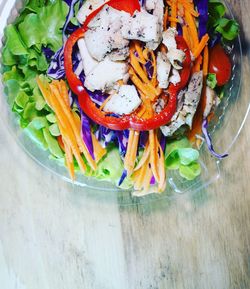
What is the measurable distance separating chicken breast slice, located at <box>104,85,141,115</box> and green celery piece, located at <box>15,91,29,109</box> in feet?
0.81

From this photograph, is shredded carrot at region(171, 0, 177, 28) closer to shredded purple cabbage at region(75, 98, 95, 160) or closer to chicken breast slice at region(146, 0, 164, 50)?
chicken breast slice at region(146, 0, 164, 50)

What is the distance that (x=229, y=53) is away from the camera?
5.61ft

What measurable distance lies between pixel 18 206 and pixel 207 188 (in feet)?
1.86

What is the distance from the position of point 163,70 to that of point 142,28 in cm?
12

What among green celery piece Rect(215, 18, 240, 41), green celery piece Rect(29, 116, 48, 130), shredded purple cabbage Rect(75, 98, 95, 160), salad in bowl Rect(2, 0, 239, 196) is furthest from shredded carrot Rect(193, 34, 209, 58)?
green celery piece Rect(29, 116, 48, 130)

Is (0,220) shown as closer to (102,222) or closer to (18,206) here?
(18,206)

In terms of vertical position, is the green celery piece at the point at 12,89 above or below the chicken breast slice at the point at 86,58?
below

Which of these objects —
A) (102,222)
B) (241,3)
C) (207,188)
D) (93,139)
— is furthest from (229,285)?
(241,3)

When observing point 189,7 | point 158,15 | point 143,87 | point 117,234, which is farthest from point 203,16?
point 117,234

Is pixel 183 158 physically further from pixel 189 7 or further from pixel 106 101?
pixel 189 7

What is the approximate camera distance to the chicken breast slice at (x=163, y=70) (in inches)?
56.8

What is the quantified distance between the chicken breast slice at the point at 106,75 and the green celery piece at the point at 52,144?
182 millimetres

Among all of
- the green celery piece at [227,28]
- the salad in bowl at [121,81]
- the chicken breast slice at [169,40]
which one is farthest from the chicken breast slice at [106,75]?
the green celery piece at [227,28]

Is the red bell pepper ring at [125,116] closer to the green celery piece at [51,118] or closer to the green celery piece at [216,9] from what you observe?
the green celery piece at [51,118]
